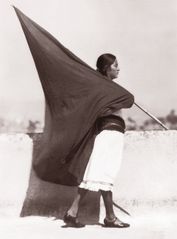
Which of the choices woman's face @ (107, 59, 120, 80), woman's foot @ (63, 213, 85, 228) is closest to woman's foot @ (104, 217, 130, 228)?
woman's foot @ (63, 213, 85, 228)

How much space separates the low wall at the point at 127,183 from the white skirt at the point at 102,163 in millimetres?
472

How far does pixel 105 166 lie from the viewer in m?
4.39

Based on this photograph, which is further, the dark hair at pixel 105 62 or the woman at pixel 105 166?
the dark hair at pixel 105 62

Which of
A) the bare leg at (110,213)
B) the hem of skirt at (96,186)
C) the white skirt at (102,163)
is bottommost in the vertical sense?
the bare leg at (110,213)

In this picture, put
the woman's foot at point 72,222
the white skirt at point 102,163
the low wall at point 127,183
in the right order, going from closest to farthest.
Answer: the white skirt at point 102,163
the woman's foot at point 72,222
the low wall at point 127,183

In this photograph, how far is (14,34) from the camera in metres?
6.36

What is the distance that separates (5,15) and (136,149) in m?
1.96

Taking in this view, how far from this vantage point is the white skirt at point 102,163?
4.38m

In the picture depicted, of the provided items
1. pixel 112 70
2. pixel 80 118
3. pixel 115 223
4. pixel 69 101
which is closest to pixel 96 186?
pixel 115 223

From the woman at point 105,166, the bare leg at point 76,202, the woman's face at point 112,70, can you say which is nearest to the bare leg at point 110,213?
the woman at point 105,166

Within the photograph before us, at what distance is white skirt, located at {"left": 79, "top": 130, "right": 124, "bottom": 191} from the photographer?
4379mm

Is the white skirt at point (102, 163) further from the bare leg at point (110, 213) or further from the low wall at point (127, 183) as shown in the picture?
the low wall at point (127, 183)

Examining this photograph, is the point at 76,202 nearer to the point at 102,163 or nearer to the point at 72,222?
the point at 72,222

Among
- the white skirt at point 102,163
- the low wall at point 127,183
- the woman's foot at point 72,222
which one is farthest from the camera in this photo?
the low wall at point 127,183
